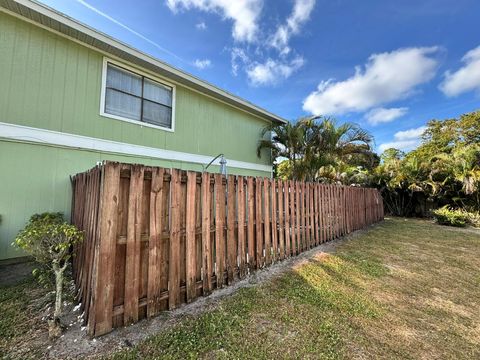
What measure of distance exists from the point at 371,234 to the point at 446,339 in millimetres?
5495

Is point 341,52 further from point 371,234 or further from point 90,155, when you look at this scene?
point 90,155

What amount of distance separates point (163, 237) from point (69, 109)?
4.54 metres

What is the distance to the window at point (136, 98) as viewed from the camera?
5723 mm

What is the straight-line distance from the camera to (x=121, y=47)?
552 cm

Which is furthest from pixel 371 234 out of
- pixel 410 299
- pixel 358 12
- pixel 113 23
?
pixel 113 23

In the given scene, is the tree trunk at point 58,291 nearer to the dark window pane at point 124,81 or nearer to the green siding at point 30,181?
the green siding at point 30,181

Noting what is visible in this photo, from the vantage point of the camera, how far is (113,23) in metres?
6.47

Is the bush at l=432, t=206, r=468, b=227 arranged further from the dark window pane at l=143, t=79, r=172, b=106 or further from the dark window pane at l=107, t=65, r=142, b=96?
the dark window pane at l=107, t=65, r=142, b=96

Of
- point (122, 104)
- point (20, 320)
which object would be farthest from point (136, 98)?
point (20, 320)

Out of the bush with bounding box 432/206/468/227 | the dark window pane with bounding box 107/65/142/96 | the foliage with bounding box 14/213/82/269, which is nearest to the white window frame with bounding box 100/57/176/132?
the dark window pane with bounding box 107/65/142/96

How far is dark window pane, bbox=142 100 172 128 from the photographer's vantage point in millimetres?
6371

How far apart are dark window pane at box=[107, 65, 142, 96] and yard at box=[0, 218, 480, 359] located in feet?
Answer: 16.0

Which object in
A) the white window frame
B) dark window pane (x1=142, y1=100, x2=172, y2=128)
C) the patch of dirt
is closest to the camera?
the patch of dirt

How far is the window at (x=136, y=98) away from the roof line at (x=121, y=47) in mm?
523
